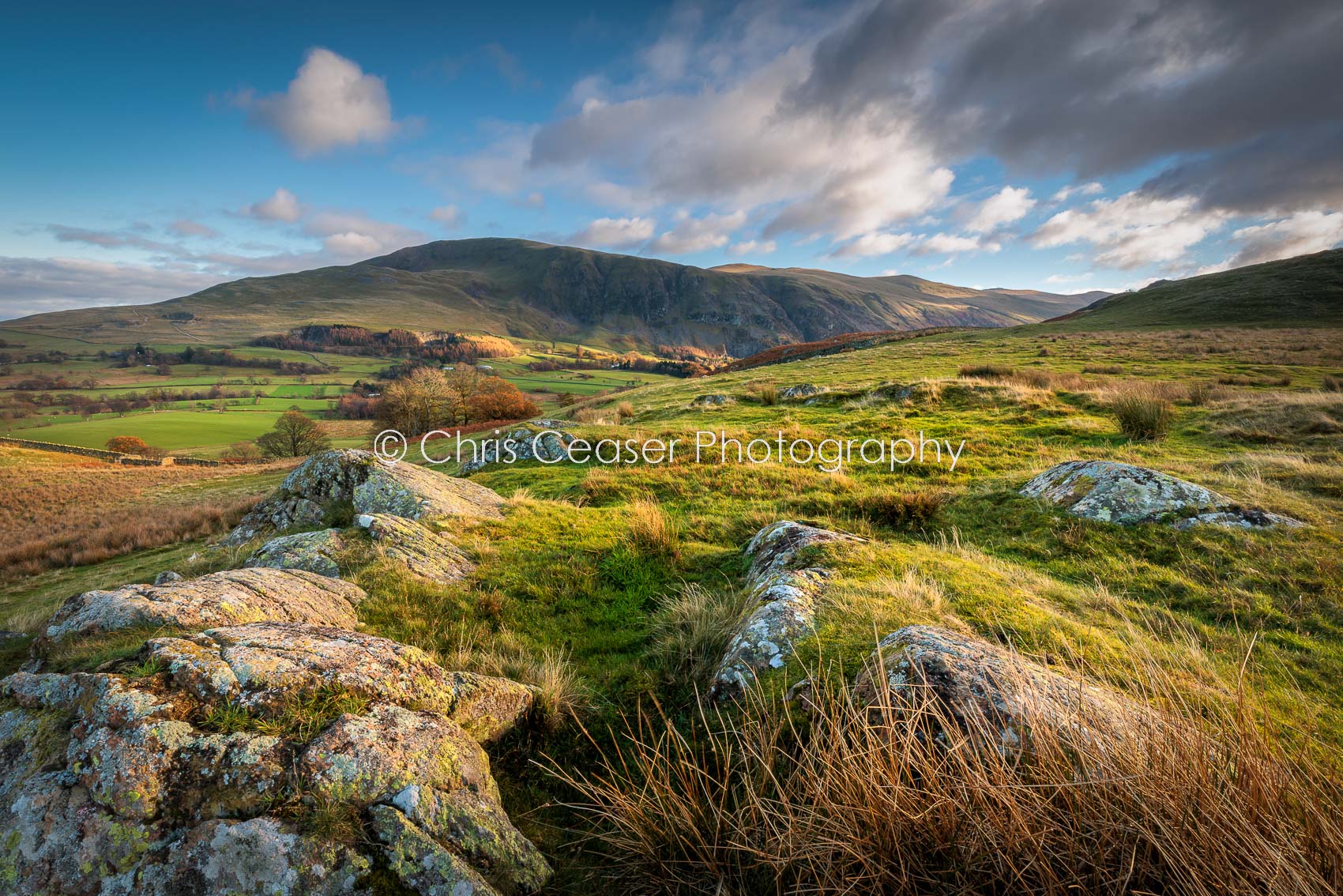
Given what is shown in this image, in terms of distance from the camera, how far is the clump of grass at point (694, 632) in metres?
4.76

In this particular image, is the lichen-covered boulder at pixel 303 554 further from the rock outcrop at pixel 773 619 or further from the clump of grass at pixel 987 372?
the clump of grass at pixel 987 372

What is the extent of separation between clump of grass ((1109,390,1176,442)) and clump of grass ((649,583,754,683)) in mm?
14247

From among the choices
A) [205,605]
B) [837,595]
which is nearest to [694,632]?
[837,595]

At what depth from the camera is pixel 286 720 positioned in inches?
111

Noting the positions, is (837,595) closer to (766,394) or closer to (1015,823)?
(1015,823)

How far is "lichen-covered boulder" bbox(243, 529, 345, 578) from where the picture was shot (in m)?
6.41

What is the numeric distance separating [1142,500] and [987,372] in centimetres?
2137

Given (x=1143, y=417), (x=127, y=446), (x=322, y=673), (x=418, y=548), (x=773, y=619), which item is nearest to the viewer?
(x=322, y=673)

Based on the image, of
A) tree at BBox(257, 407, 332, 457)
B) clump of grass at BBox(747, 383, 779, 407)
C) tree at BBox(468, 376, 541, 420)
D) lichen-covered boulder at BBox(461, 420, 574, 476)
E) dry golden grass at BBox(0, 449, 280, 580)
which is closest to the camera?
lichen-covered boulder at BBox(461, 420, 574, 476)

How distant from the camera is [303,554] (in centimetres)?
659

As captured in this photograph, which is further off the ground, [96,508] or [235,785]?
[235,785]

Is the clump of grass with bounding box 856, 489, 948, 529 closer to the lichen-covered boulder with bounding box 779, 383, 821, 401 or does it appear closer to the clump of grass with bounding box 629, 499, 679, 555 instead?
the clump of grass with bounding box 629, 499, 679, 555

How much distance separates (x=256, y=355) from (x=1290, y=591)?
21124 cm

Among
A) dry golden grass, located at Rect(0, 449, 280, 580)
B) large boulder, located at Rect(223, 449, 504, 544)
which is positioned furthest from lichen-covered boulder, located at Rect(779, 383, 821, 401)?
dry golden grass, located at Rect(0, 449, 280, 580)
